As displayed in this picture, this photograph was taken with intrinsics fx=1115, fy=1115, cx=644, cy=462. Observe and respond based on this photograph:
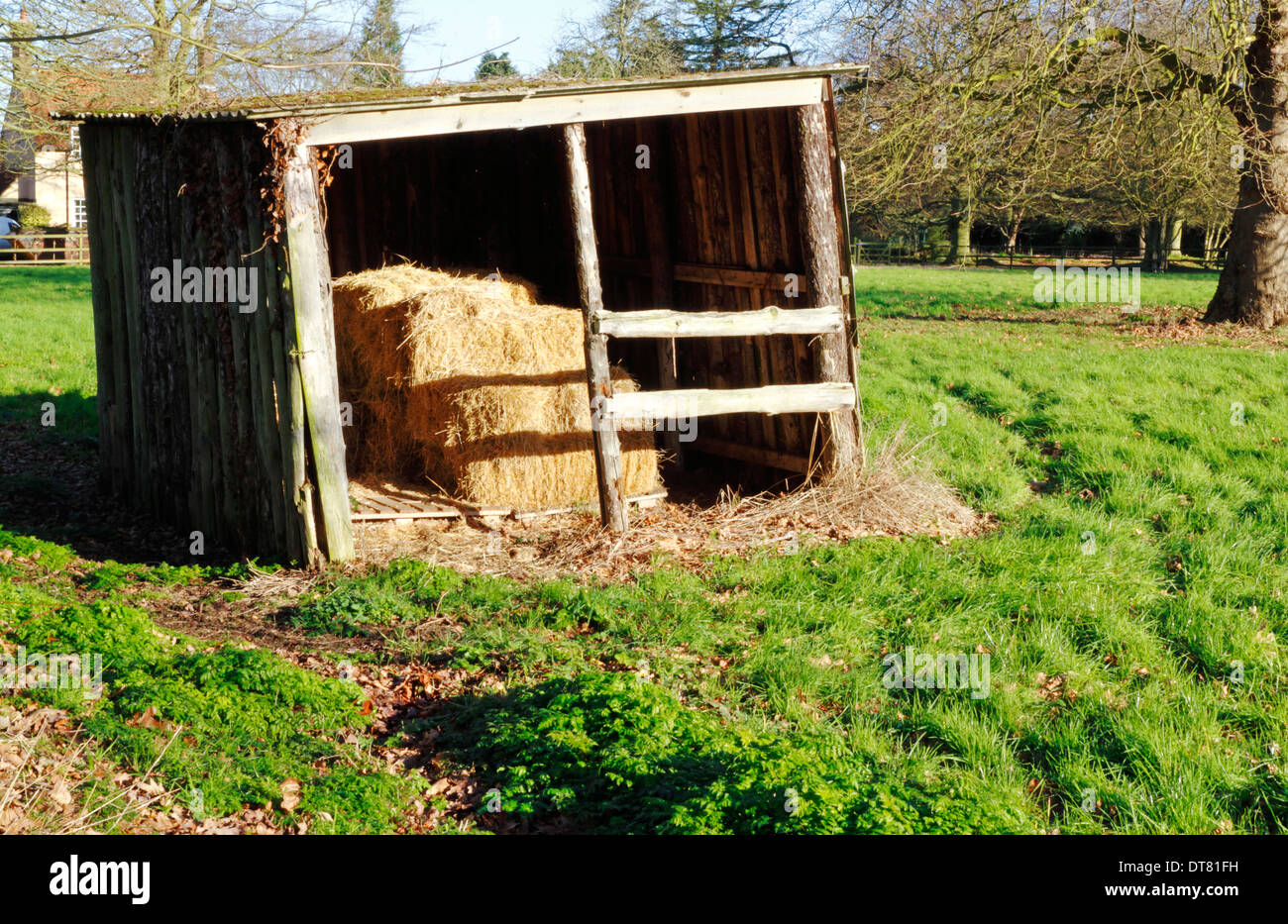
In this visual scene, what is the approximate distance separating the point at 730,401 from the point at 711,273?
2069mm

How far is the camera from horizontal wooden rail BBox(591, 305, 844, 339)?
7875 mm

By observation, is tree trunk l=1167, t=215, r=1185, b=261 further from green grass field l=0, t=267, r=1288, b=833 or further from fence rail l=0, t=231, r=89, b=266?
fence rail l=0, t=231, r=89, b=266

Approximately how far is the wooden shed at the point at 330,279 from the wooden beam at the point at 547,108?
0.05 feet

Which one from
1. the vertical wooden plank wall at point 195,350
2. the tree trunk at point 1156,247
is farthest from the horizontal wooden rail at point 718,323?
the tree trunk at point 1156,247

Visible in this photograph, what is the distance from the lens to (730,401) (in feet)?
26.8

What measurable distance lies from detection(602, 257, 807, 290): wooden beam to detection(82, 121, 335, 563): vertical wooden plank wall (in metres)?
3.86

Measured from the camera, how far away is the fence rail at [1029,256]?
3728 centimetres

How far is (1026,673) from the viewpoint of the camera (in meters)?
5.70

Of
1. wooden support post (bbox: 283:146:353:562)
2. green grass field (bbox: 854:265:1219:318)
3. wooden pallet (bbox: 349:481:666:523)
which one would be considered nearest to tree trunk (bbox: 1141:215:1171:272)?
green grass field (bbox: 854:265:1219:318)

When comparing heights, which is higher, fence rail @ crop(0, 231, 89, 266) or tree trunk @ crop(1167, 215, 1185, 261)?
fence rail @ crop(0, 231, 89, 266)
